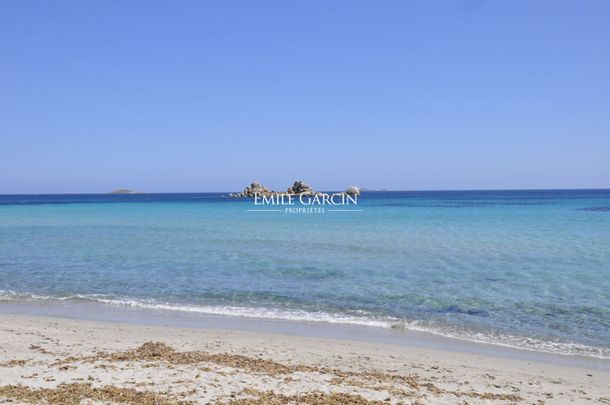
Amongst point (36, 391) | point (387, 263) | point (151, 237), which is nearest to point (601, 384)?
point (36, 391)

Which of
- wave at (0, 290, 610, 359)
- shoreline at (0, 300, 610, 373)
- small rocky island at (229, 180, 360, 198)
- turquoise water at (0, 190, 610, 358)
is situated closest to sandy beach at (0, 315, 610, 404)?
shoreline at (0, 300, 610, 373)

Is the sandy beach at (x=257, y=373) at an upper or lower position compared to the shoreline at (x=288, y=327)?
upper

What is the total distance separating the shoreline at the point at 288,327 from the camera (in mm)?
8688

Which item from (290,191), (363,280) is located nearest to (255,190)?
(290,191)

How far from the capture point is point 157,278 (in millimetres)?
15539

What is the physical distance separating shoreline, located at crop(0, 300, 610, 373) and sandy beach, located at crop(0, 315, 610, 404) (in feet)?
1.22

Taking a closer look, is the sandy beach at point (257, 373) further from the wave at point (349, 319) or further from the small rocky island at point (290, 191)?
the small rocky island at point (290, 191)

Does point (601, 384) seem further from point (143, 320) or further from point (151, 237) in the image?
point (151, 237)

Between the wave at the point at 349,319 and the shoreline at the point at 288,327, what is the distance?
0.46 feet

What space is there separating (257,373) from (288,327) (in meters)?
3.45

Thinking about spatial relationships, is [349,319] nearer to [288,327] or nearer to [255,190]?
[288,327]

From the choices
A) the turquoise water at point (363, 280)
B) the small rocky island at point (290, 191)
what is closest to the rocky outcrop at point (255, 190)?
the small rocky island at point (290, 191)

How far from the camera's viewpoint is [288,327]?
10391mm

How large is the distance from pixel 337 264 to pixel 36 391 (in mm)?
12703
